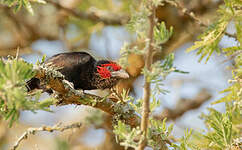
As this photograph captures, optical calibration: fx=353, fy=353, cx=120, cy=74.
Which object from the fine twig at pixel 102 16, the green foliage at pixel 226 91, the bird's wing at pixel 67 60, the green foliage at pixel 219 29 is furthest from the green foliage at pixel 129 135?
the fine twig at pixel 102 16

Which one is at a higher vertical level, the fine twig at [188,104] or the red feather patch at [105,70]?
the red feather patch at [105,70]

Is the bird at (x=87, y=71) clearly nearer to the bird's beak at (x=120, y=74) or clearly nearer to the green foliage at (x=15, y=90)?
the bird's beak at (x=120, y=74)

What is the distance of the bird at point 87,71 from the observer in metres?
3.24

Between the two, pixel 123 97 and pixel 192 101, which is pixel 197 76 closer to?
pixel 192 101

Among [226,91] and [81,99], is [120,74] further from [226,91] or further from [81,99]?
[226,91]

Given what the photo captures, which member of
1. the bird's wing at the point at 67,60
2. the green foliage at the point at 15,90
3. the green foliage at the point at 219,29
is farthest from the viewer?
the bird's wing at the point at 67,60

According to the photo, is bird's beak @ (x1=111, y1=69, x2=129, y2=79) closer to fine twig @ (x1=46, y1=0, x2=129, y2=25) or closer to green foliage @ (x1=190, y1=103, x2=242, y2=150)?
green foliage @ (x1=190, y1=103, x2=242, y2=150)

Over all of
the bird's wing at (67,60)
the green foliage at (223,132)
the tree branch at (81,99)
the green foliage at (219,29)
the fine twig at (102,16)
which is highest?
the fine twig at (102,16)

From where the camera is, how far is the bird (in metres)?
3.24

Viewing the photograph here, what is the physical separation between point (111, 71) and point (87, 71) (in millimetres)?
247

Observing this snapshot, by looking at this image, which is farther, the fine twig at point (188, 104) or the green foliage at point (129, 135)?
the fine twig at point (188, 104)

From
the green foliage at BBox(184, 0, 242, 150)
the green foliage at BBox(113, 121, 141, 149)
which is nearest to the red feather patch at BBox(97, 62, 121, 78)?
the green foliage at BBox(184, 0, 242, 150)

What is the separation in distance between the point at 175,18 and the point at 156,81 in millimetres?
3930

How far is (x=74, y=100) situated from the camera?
2.51m
